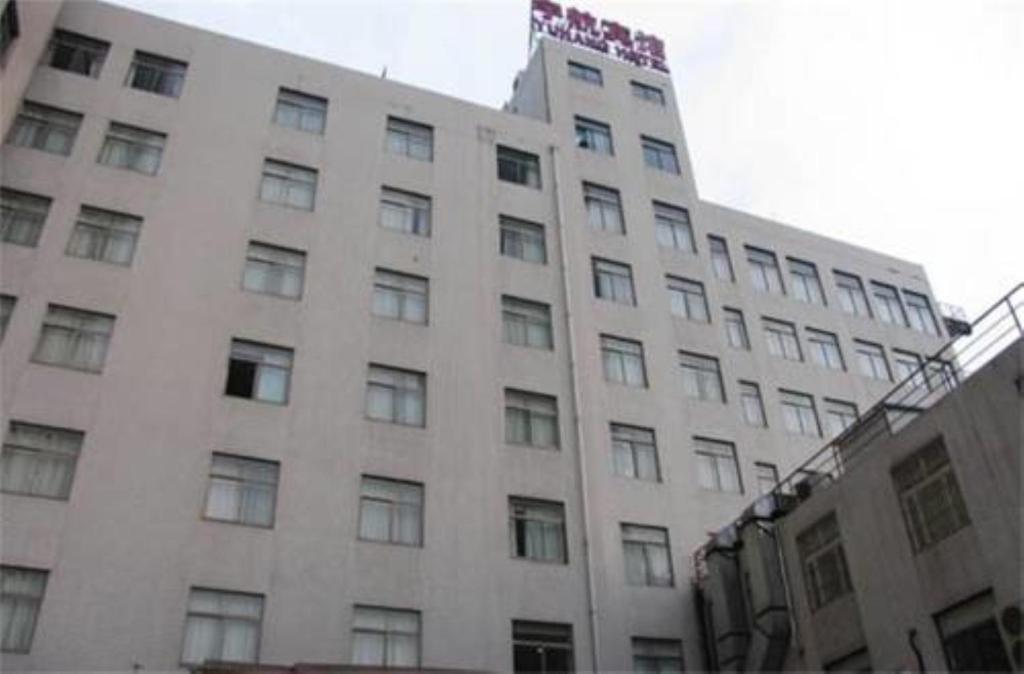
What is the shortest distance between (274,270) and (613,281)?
9.62m

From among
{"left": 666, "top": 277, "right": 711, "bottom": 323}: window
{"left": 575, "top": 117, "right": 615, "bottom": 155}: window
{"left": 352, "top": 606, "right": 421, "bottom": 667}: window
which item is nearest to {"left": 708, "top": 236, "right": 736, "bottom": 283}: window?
{"left": 666, "top": 277, "right": 711, "bottom": 323}: window

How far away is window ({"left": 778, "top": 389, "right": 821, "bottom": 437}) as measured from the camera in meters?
27.8

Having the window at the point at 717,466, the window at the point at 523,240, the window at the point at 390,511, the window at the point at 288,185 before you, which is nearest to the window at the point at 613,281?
the window at the point at 523,240

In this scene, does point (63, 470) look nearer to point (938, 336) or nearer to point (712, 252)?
point (712, 252)

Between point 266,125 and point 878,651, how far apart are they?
62.7ft

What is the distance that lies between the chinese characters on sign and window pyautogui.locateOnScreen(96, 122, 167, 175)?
14.0 metres

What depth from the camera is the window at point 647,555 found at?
71.6 feet

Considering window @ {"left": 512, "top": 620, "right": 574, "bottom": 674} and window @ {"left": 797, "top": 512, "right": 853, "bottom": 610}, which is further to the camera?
window @ {"left": 512, "top": 620, "right": 574, "bottom": 674}

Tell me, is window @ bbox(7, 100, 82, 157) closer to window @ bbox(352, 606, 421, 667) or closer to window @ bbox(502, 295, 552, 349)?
window @ bbox(502, 295, 552, 349)

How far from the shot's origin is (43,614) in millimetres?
16578

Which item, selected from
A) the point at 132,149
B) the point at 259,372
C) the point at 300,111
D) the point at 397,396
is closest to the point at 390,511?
the point at 397,396

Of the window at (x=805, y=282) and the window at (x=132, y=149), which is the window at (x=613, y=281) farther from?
the window at (x=132, y=149)

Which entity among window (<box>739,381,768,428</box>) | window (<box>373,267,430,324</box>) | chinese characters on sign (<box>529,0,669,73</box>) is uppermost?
chinese characters on sign (<box>529,0,669,73</box>)

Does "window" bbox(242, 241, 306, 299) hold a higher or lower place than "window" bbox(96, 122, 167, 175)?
lower
